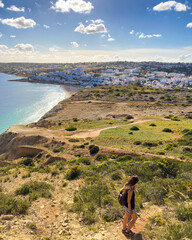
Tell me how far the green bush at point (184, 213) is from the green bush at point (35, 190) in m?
6.55

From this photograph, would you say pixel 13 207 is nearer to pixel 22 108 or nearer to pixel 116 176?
pixel 116 176

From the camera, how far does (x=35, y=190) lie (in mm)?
10602

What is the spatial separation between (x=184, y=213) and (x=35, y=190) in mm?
8217

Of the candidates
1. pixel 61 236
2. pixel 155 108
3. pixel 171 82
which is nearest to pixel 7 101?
pixel 155 108

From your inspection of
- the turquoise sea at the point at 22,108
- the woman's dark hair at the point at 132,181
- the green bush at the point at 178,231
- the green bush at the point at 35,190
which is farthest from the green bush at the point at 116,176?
the turquoise sea at the point at 22,108

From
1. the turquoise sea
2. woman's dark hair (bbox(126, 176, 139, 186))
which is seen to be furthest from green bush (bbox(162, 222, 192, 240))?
the turquoise sea

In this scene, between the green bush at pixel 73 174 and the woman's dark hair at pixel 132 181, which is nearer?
the woman's dark hair at pixel 132 181

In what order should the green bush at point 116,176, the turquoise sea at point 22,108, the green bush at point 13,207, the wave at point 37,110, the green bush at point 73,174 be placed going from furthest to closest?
the wave at point 37,110
the turquoise sea at point 22,108
the green bush at point 73,174
the green bush at point 116,176
the green bush at point 13,207

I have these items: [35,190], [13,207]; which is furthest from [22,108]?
[13,207]

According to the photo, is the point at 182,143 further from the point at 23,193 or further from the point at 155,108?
the point at 155,108

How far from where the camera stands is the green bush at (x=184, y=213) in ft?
20.0

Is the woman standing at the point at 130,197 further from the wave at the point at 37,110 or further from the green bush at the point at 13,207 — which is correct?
the wave at the point at 37,110

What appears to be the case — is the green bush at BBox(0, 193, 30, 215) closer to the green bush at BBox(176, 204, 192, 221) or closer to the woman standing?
the woman standing

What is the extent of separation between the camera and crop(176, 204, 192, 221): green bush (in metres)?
6.09
